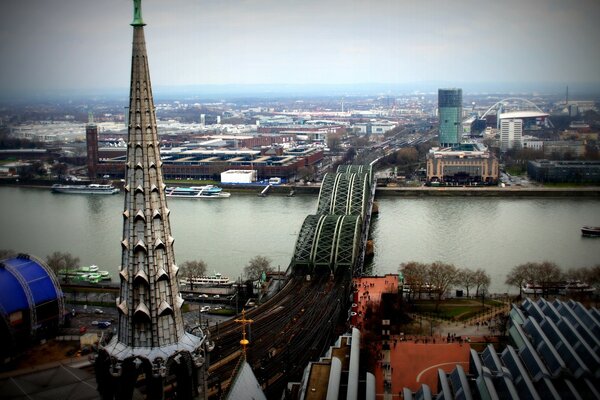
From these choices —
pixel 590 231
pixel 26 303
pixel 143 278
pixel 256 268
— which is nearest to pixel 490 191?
pixel 590 231

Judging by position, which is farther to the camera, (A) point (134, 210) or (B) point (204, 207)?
(B) point (204, 207)

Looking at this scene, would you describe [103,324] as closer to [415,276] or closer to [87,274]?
[87,274]

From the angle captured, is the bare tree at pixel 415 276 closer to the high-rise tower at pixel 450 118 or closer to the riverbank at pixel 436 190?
the riverbank at pixel 436 190

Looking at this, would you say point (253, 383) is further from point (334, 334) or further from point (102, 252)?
point (102, 252)

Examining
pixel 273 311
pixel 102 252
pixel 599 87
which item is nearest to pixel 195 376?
pixel 273 311

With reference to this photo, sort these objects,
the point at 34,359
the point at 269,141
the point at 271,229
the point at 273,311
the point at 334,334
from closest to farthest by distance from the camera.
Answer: the point at 34,359, the point at 334,334, the point at 273,311, the point at 271,229, the point at 269,141

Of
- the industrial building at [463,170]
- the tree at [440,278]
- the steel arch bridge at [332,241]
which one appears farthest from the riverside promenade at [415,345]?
the industrial building at [463,170]
